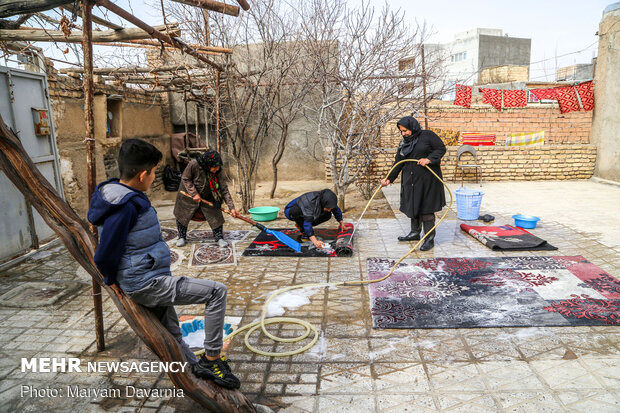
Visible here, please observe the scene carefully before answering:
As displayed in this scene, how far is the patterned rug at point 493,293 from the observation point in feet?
12.0

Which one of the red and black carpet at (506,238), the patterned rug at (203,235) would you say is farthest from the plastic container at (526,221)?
the patterned rug at (203,235)

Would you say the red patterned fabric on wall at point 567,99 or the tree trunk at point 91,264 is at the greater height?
the red patterned fabric on wall at point 567,99

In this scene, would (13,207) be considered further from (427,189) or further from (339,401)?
Answer: (427,189)

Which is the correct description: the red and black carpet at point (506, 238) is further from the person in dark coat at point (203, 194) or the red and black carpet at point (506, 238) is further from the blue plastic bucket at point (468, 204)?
the person in dark coat at point (203, 194)

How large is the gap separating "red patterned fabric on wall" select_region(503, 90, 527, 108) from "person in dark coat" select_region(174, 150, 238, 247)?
1080 cm

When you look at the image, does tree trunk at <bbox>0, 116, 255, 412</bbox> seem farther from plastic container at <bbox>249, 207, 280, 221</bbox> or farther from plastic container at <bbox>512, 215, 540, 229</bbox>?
plastic container at <bbox>512, 215, 540, 229</bbox>

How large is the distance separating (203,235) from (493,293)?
14.4 ft

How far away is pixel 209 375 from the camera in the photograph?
2438 millimetres

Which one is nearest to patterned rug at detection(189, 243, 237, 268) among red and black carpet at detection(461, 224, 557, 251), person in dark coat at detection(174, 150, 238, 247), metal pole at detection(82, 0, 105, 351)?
person in dark coat at detection(174, 150, 238, 247)

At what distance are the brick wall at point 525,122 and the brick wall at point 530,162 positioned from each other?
2161 millimetres

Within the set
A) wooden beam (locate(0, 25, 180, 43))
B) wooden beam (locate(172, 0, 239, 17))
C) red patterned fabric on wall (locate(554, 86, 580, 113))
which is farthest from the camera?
red patterned fabric on wall (locate(554, 86, 580, 113))

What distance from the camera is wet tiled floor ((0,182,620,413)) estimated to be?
265cm

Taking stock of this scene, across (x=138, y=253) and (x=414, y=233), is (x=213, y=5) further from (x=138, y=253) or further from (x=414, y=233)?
(x=414, y=233)

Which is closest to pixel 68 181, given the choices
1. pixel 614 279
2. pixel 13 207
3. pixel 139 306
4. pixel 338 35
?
pixel 13 207
